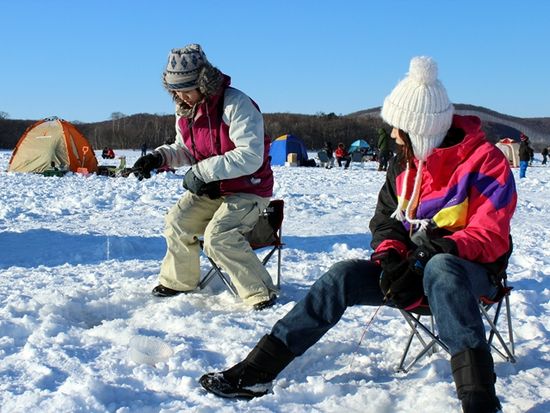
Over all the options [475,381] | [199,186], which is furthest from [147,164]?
[475,381]

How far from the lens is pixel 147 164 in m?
4.40

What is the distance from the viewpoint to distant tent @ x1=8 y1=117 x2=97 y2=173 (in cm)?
1739

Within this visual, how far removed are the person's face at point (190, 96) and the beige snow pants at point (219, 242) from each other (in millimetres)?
624

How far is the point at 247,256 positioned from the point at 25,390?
5.80ft

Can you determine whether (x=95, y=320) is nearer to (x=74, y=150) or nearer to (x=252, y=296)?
(x=252, y=296)

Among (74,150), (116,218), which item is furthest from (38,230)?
(74,150)

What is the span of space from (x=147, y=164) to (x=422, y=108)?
83.3 inches

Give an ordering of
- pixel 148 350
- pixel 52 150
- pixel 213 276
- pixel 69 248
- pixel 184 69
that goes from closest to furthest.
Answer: pixel 148 350 < pixel 184 69 < pixel 213 276 < pixel 69 248 < pixel 52 150

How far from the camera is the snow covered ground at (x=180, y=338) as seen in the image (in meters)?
2.65

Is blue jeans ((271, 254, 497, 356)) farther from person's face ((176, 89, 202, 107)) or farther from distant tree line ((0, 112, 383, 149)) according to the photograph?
distant tree line ((0, 112, 383, 149))

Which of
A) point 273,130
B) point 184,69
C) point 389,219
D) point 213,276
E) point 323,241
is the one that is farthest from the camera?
point 273,130

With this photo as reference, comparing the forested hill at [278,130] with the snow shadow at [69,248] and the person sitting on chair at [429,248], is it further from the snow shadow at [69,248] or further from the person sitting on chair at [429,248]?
the person sitting on chair at [429,248]

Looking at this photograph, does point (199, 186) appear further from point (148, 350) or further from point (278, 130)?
point (278, 130)

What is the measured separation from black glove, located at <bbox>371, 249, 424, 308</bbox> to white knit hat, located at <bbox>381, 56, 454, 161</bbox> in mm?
517
